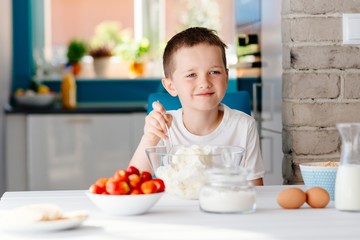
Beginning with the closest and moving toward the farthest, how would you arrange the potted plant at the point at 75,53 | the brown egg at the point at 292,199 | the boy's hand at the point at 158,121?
the brown egg at the point at 292,199 < the boy's hand at the point at 158,121 < the potted plant at the point at 75,53

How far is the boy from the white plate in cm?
77

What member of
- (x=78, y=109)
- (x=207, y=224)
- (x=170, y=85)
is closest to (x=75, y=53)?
(x=78, y=109)

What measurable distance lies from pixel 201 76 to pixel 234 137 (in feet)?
0.75

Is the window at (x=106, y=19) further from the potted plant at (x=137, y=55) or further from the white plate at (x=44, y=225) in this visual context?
the white plate at (x=44, y=225)

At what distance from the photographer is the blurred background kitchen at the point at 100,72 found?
3236 millimetres

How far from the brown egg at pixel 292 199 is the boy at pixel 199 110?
554mm

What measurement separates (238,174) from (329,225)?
21 centimetres

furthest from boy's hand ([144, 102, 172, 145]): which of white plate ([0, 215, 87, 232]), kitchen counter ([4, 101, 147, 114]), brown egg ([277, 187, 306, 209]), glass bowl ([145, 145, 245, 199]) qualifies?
kitchen counter ([4, 101, 147, 114])

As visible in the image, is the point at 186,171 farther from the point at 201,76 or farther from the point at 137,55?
the point at 137,55

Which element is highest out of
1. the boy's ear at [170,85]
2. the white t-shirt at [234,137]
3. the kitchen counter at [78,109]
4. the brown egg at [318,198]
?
the boy's ear at [170,85]

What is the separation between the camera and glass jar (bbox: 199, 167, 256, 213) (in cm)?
171

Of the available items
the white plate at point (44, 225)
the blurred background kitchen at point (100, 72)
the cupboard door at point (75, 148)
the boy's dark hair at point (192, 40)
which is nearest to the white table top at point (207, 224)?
the white plate at point (44, 225)

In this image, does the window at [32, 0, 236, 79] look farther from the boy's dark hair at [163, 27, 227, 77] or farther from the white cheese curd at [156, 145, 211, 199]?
the white cheese curd at [156, 145, 211, 199]

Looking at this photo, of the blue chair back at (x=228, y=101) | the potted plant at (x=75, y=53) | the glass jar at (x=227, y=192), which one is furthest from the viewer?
the potted plant at (x=75, y=53)
